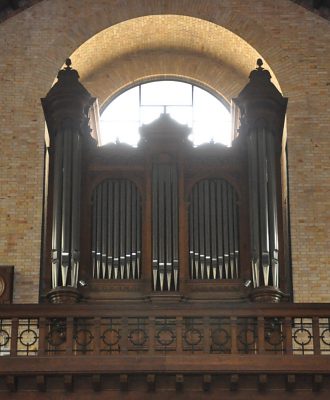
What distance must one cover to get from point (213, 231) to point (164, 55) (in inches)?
198

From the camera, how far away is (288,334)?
62.0ft

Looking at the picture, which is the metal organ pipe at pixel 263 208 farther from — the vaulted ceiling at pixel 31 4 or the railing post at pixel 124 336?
the vaulted ceiling at pixel 31 4

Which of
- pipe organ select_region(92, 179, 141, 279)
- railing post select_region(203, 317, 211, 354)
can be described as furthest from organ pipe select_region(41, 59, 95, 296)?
railing post select_region(203, 317, 211, 354)

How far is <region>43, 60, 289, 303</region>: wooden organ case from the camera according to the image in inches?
818

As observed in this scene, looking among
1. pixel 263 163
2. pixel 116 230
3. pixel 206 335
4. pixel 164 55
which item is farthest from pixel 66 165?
pixel 164 55

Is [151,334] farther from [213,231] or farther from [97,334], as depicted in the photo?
[213,231]

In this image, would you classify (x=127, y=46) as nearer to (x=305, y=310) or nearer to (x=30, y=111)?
(x=30, y=111)

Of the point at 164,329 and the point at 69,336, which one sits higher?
the point at 164,329

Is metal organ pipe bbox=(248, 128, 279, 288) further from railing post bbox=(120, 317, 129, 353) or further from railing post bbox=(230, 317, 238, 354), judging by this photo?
railing post bbox=(120, 317, 129, 353)

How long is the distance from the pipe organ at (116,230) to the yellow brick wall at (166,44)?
1069 mm

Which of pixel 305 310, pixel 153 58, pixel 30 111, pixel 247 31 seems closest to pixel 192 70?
pixel 153 58

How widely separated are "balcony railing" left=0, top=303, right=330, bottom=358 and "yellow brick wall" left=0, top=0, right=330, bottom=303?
188cm

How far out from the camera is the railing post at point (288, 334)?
61.6 ft

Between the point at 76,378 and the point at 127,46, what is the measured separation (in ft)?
26.6
